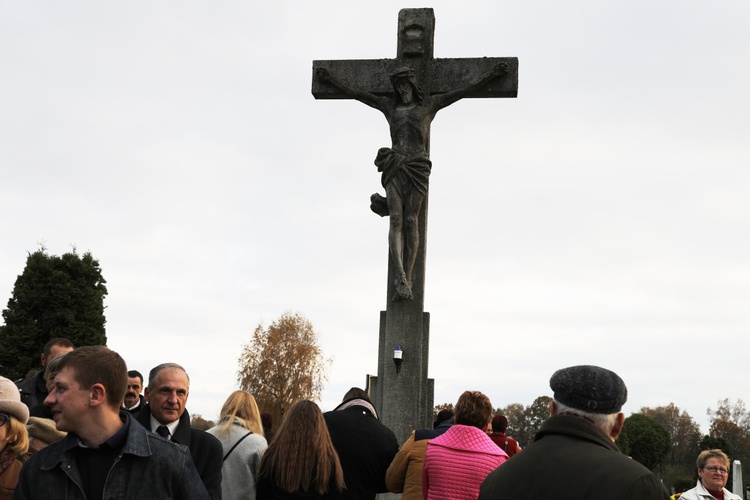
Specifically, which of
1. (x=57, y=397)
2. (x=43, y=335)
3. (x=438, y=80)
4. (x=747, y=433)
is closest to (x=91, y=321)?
(x=43, y=335)

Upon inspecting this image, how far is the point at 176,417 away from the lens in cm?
507

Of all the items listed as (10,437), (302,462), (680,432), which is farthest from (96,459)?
(680,432)

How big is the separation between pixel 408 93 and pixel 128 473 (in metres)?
6.93

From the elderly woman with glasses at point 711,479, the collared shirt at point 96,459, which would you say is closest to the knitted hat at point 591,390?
the collared shirt at point 96,459

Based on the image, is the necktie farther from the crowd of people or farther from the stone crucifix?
the stone crucifix

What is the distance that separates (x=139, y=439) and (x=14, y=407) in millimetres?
969

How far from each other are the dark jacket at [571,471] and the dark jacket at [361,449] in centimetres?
295

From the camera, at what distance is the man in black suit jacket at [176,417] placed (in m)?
4.89

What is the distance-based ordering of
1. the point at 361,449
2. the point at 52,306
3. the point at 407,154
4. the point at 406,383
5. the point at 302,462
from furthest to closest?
1. the point at 52,306
2. the point at 407,154
3. the point at 406,383
4. the point at 361,449
5. the point at 302,462

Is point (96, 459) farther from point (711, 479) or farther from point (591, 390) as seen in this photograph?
point (711, 479)

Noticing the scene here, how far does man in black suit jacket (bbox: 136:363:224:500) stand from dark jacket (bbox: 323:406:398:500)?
4.18ft

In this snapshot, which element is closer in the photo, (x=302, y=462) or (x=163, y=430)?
(x=163, y=430)

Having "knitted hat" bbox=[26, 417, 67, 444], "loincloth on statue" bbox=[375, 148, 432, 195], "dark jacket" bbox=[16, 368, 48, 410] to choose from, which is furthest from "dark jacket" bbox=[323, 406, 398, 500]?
"loincloth on statue" bbox=[375, 148, 432, 195]

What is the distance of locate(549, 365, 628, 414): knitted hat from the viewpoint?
321 cm
